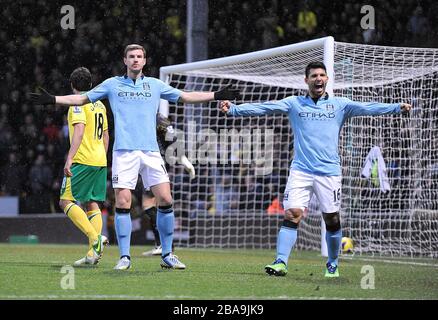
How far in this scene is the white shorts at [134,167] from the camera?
8.64 m

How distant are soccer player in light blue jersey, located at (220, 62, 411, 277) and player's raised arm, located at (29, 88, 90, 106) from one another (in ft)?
4.16

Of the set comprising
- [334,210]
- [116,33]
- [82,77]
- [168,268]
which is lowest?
[168,268]

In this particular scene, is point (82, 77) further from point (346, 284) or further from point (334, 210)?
point (346, 284)

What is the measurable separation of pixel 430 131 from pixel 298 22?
274 inches

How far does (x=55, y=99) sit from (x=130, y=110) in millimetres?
718

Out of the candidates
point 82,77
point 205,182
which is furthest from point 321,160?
point 205,182

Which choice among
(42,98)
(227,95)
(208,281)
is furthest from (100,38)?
(208,281)

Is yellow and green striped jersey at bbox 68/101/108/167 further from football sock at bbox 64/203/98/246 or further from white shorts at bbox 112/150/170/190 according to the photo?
white shorts at bbox 112/150/170/190

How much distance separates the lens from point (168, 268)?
361 inches

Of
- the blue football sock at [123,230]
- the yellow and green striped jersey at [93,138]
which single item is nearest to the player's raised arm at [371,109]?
the blue football sock at [123,230]

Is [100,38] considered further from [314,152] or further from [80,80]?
[314,152]

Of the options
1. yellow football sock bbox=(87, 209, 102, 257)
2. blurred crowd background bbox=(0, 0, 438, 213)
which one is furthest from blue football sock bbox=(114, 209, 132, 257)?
blurred crowd background bbox=(0, 0, 438, 213)

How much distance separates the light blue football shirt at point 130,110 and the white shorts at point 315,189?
1347 mm

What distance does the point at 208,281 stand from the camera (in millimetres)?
7859
